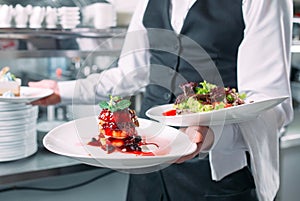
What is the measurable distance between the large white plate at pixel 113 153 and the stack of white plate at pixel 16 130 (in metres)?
0.33

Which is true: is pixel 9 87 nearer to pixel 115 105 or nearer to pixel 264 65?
pixel 115 105

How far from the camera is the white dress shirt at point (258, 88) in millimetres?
806

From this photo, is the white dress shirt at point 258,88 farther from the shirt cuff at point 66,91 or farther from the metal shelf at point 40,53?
the metal shelf at point 40,53

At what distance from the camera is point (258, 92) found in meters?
0.81

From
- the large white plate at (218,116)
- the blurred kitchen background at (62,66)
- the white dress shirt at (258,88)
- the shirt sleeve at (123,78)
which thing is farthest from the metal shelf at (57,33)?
the large white plate at (218,116)

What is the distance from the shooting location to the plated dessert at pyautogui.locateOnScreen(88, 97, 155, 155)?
635 millimetres

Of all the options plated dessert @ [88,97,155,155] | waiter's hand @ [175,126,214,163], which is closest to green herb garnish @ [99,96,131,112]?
plated dessert @ [88,97,155,155]

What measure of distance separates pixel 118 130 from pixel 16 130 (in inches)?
18.0

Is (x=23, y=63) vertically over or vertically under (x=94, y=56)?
under

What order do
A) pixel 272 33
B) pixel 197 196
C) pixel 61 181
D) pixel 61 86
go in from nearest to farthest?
1. pixel 272 33
2. pixel 197 196
3. pixel 61 86
4. pixel 61 181

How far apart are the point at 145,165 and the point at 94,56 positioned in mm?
485

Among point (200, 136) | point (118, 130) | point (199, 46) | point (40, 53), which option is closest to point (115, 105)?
point (118, 130)

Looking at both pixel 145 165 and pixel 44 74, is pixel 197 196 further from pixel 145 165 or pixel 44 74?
pixel 44 74

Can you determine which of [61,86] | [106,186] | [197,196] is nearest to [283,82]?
[197,196]
